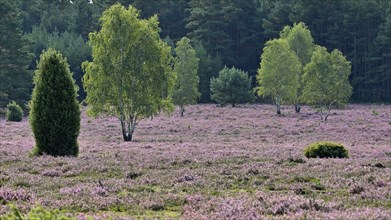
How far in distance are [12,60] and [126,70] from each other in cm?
4096

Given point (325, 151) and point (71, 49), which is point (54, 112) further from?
point (71, 49)

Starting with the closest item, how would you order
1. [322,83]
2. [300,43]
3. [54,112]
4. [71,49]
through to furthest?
[54,112] < [322,83] < [300,43] < [71,49]

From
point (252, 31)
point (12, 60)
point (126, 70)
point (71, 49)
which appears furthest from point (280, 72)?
point (71, 49)

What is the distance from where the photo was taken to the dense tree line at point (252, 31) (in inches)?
4031

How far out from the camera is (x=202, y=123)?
5559cm

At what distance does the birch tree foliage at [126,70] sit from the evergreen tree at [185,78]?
28.8 metres

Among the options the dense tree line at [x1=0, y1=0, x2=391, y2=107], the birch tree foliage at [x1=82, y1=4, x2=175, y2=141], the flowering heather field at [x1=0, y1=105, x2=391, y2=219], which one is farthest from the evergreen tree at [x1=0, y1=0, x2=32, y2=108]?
the flowering heather field at [x1=0, y1=105, x2=391, y2=219]

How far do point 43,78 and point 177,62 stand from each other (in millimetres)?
53590

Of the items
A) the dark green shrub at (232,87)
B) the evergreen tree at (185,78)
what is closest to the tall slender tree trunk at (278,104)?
the evergreen tree at (185,78)

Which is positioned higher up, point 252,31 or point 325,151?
point 252,31

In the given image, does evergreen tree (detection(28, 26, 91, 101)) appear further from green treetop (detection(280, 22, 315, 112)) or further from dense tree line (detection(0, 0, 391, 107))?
green treetop (detection(280, 22, 315, 112))

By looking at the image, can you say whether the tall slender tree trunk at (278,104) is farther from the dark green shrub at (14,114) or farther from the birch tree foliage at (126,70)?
the dark green shrub at (14,114)

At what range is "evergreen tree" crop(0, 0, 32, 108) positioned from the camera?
242 feet

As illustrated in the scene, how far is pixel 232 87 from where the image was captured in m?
84.3
